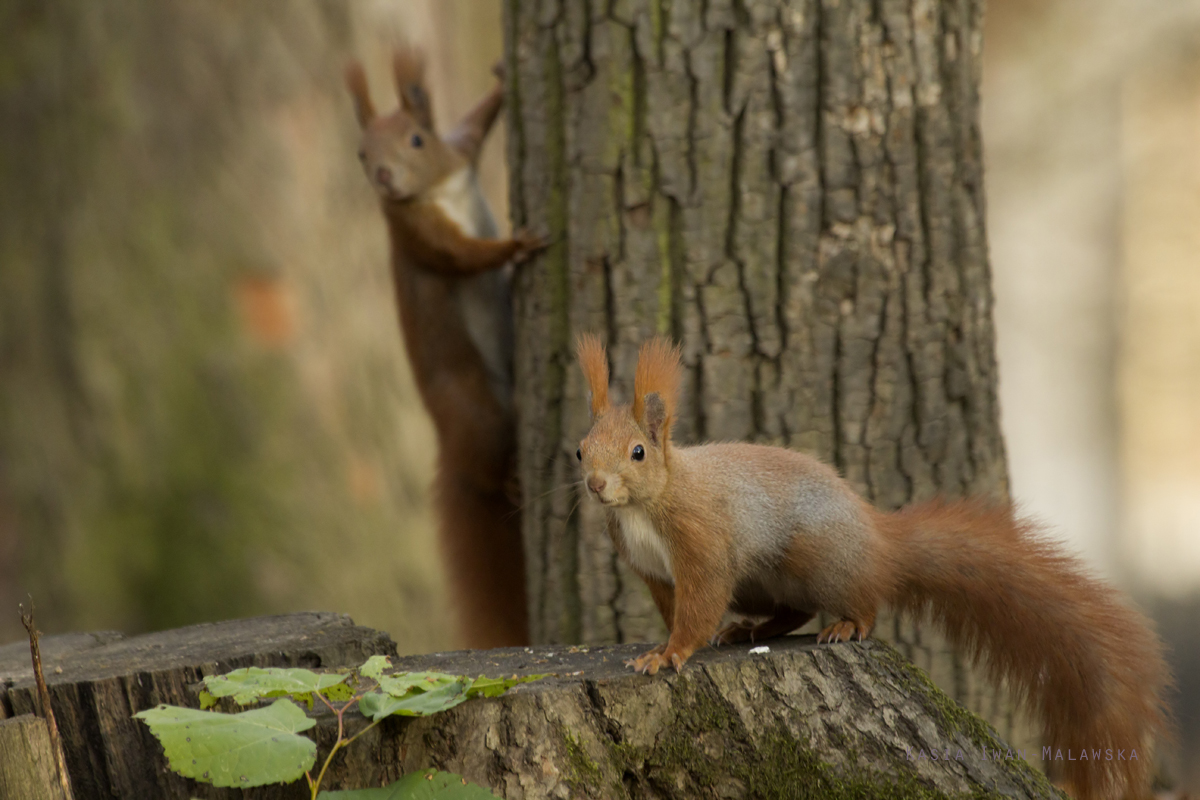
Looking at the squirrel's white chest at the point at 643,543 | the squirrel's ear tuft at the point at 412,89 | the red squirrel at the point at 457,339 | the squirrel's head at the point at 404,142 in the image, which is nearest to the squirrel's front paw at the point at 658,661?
the squirrel's white chest at the point at 643,543

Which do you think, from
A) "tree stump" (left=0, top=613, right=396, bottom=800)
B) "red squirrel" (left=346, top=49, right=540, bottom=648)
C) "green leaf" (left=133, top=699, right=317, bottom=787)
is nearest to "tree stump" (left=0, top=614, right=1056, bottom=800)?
"tree stump" (left=0, top=613, right=396, bottom=800)

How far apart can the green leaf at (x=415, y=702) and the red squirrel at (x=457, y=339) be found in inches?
55.4

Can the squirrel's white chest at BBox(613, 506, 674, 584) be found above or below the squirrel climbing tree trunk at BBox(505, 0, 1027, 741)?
below

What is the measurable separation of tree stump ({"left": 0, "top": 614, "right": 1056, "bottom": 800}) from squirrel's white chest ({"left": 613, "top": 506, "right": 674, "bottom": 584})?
4.9 inches

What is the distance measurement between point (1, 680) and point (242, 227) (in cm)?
266

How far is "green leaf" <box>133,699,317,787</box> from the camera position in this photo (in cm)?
127

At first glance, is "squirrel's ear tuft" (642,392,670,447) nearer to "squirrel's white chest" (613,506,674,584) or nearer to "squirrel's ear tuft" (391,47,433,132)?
"squirrel's white chest" (613,506,674,584)

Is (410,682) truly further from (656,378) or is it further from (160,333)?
(160,333)

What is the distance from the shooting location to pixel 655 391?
61.2 inches

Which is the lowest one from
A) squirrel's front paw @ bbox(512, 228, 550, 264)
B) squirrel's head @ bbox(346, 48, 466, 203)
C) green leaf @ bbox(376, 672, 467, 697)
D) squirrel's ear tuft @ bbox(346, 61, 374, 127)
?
green leaf @ bbox(376, 672, 467, 697)


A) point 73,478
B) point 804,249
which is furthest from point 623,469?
point 73,478

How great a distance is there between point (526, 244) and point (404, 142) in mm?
686

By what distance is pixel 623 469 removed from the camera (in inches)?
59.4

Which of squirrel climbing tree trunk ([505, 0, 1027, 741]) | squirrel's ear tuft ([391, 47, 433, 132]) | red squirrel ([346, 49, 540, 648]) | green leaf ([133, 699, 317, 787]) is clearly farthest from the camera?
squirrel's ear tuft ([391, 47, 433, 132])
